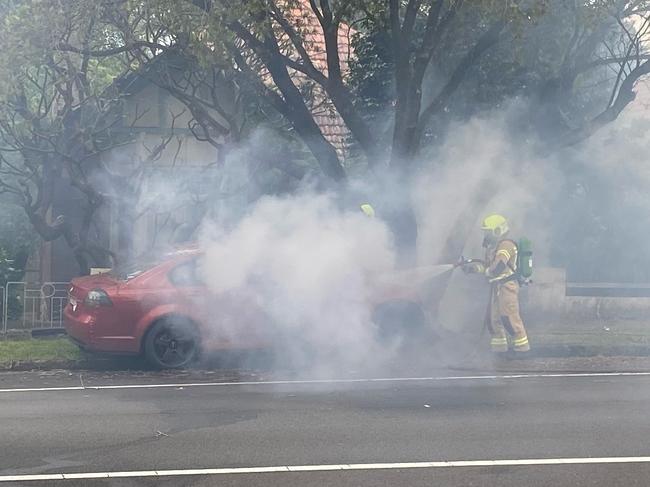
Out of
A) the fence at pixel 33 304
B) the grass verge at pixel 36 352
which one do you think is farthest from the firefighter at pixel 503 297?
the fence at pixel 33 304

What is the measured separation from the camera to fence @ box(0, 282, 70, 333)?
15.3 metres

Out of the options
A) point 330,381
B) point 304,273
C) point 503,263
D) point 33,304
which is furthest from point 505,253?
point 33,304

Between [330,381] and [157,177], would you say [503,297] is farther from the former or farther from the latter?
[157,177]

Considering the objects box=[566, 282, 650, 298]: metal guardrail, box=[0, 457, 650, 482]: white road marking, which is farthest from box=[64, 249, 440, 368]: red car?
box=[566, 282, 650, 298]: metal guardrail

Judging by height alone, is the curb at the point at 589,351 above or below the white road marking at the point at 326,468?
above

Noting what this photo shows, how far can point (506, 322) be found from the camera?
12906 millimetres

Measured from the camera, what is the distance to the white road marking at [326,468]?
Result: 657 cm

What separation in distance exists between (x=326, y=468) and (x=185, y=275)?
17.4 feet

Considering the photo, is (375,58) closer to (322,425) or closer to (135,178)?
(135,178)

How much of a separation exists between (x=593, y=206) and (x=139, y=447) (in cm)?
1279

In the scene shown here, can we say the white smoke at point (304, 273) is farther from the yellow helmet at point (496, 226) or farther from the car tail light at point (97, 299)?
the yellow helmet at point (496, 226)

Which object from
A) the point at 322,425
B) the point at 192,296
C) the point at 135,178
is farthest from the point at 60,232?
the point at 322,425

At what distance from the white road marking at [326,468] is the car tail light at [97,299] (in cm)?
491

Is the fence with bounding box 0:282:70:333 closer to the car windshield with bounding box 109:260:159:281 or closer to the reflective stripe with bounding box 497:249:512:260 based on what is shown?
the car windshield with bounding box 109:260:159:281
